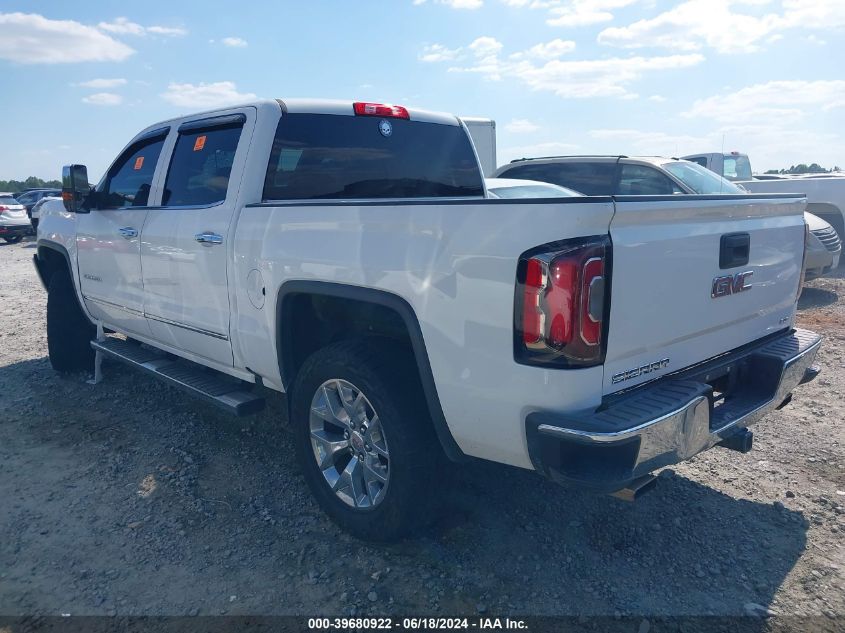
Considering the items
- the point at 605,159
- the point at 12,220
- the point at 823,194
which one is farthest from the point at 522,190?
the point at 12,220

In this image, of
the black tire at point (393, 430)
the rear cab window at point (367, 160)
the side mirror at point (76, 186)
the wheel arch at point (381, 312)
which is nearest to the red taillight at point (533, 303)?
the wheel arch at point (381, 312)

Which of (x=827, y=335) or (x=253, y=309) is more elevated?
(x=253, y=309)

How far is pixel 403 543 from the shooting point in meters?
3.20

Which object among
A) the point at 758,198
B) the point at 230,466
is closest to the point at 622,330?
the point at 758,198

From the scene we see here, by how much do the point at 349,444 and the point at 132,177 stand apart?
295cm

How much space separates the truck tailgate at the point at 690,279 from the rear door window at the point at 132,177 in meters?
3.46

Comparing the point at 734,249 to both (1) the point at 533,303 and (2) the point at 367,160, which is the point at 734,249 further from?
(2) the point at 367,160

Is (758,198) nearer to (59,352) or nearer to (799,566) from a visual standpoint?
(799,566)

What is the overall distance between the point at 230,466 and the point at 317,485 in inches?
38.7

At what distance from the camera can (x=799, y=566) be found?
302 centimetres

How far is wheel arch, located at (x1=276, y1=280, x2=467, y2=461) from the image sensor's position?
8.97ft

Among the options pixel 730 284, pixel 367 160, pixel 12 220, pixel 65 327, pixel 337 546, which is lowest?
pixel 337 546

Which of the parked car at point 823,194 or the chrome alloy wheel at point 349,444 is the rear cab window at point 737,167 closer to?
the parked car at point 823,194

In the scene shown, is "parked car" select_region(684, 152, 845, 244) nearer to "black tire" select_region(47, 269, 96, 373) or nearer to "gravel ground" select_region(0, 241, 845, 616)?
"gravel ground" select_region(0, 241, 845, 616)
